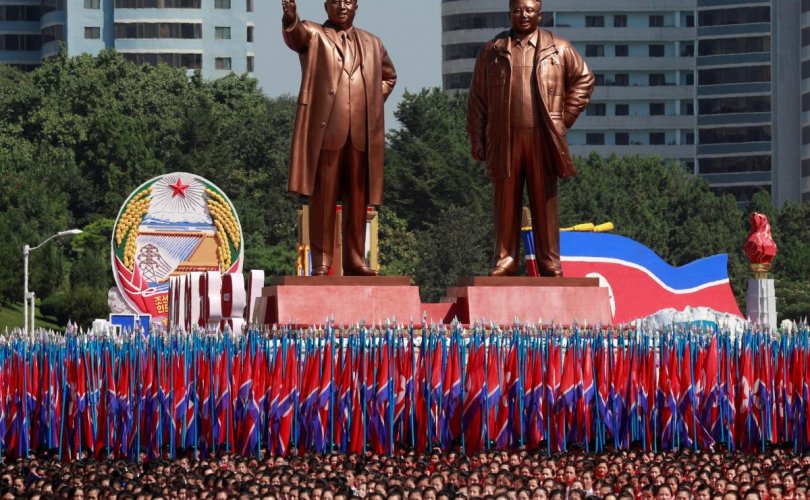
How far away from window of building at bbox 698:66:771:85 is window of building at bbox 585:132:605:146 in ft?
22.9

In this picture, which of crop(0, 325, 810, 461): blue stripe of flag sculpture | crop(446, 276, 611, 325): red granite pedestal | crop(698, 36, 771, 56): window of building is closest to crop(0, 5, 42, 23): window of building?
crop(698, 36, 771, 56): window of building

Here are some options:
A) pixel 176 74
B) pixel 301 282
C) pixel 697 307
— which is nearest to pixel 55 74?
pixel 176 74

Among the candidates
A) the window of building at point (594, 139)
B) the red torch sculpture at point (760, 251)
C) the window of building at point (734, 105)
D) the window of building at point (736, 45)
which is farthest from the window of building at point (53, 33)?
the red torch sculpture at point (760, 251)

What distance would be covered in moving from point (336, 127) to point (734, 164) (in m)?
92.7

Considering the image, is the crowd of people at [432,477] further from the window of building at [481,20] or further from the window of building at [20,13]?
the window of building at [20,13]

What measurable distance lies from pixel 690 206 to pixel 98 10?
41761 mm

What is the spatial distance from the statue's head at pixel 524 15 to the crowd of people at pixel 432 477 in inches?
231

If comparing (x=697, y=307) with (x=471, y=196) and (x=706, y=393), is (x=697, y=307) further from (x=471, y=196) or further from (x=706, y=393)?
(x=471, y=196)

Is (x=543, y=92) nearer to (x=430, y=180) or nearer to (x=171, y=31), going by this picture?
(x=430, y=180)

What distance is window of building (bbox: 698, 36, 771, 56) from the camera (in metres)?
115

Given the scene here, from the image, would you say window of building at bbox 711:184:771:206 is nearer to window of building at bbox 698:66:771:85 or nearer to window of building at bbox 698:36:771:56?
window of building at bbox 698:66:771:85

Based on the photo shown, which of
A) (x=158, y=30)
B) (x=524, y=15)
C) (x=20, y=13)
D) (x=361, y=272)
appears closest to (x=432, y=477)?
(x=361, y=272)

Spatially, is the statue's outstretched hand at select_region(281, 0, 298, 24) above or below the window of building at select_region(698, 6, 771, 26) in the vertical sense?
below

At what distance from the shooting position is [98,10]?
114 metres
